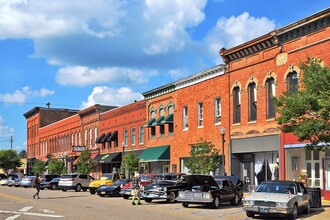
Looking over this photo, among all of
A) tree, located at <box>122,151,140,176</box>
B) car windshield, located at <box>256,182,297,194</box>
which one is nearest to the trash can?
car windshield, located at <box>256,182,297,194</box>

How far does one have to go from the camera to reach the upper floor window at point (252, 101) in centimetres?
3206

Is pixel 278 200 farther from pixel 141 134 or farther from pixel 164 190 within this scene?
pixel 141 134

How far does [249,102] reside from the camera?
3256 cm

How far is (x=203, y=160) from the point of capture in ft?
107

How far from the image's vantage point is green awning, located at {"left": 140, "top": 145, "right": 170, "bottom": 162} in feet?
138

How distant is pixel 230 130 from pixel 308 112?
1473 centimetres

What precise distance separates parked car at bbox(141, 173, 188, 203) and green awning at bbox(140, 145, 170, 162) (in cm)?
1511

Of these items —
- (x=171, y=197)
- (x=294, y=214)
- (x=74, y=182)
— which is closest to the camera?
(x=294, y=214)

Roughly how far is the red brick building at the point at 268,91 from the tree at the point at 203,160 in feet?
5.16

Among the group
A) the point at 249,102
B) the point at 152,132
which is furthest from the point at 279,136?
the point at 152,132

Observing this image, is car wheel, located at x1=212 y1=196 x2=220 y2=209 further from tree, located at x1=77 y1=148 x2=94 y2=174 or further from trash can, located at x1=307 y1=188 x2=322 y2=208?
tree, located at x1=77 y1=148 x2=94 y2=174

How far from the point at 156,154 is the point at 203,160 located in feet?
35.0

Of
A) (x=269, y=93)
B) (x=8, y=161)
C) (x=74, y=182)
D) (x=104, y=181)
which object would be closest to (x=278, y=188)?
(x=269, y=93)

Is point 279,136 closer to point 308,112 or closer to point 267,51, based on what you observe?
point 267,51
